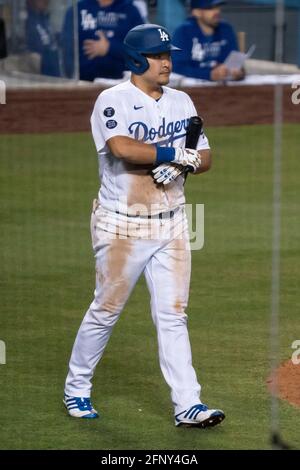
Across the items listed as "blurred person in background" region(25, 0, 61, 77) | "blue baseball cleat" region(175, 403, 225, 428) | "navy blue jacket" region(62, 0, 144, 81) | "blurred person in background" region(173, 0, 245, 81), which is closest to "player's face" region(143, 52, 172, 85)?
"blue baseball cleat" region(175, 403, 225, 428)

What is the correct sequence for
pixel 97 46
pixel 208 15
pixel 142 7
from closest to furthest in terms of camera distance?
pixel 208 15 → pixel 97 46 → pixel 142 7

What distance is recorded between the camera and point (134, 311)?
26.3 ft

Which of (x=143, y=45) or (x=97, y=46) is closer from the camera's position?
(x=143, y=45)

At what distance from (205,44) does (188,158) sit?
1133cm

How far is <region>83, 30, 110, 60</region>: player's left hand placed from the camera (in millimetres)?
16422

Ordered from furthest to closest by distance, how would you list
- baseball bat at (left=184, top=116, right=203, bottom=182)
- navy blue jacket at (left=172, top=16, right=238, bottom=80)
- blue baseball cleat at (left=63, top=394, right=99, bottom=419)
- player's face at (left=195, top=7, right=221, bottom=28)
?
1. navy blue jacket at (left=172, top=16, right=238, bottom=80)
2. player's face at (left=195, top=7, right=221, bottom=28)
3. blue baseball cleat at (left=63, top=394, right=99, bottom=419)
4. baseball bat at (left=184, top=116, right=203, bottom=182)

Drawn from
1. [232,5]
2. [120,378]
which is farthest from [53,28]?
[120,378]

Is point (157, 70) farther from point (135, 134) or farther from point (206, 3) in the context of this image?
point (206, 3)

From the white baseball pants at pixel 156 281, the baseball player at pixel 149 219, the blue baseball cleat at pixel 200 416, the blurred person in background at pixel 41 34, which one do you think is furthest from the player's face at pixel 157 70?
the blurred person in background at pixel 41 34

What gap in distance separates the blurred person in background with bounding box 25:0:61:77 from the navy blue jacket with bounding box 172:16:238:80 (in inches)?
64.7

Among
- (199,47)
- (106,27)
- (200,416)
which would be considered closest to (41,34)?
(106,27)

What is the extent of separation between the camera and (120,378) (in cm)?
656

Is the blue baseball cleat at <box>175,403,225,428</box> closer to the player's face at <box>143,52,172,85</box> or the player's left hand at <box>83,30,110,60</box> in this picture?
the player's face at <box>143,52,172,85</box>
